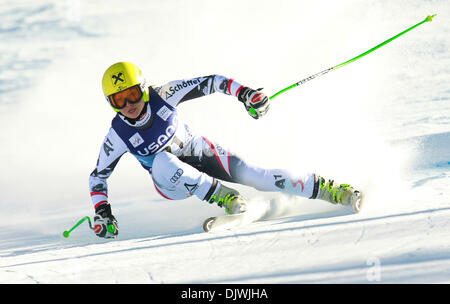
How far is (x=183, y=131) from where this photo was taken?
3838mm

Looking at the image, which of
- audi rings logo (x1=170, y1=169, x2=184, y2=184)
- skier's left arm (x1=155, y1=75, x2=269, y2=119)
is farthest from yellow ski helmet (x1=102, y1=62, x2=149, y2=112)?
audi rings logo (x1=170, y1=169, x2=184, y2=184)

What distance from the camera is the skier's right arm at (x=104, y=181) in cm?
373

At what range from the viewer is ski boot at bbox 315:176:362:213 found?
357 cm

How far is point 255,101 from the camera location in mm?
3617

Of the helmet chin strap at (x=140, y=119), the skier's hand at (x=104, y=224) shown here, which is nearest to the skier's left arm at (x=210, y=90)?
the helmet chin strap at (x=140, y=119)

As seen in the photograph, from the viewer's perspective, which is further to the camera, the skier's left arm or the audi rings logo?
the skier's left arm

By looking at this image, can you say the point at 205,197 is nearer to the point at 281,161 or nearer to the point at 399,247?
the point at 399,247

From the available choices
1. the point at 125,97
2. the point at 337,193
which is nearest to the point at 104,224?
the point at 125,97

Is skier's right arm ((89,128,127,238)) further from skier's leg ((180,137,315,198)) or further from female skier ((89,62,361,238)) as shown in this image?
skier's leg ((180,137,315,198))

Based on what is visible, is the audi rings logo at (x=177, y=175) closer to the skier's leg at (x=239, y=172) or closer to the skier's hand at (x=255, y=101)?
the skier's leg at (x=239, y=172)

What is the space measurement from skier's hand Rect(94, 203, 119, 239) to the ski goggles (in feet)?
2.40

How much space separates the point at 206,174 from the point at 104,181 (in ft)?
2.39

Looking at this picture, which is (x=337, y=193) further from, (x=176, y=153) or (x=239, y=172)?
(x=176, y=153)
